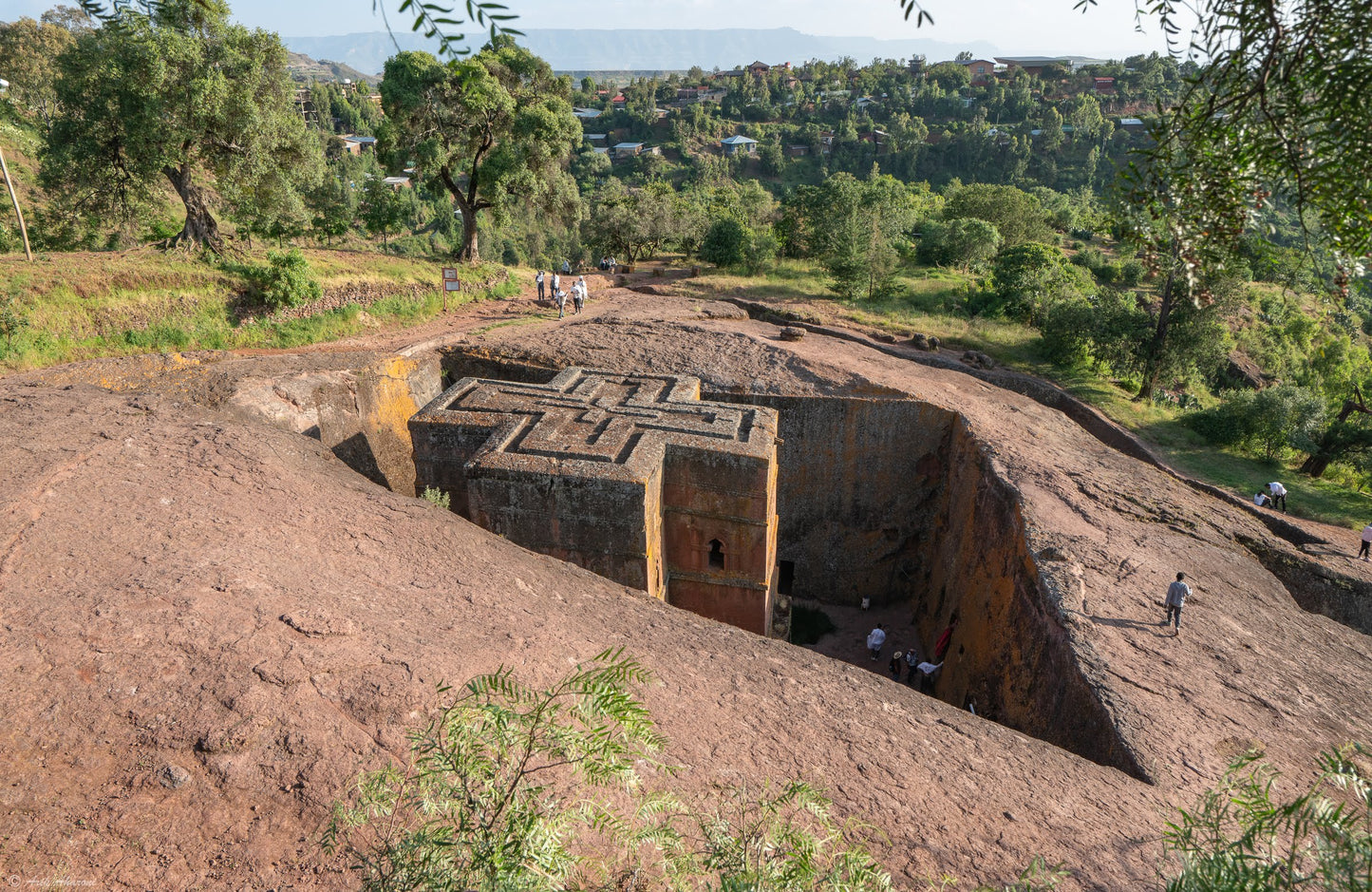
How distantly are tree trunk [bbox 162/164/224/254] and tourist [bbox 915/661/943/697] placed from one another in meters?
15.8

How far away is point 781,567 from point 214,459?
32.5ft

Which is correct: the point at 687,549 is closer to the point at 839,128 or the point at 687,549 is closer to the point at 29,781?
the point at 29,781

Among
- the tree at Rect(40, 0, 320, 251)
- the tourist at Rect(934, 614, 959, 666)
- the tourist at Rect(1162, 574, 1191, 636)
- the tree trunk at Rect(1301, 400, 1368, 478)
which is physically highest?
the tree at Rect(40, 0, 320, 251)

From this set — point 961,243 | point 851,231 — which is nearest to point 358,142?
point 961,243

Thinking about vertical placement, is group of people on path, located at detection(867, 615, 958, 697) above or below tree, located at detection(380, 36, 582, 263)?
below

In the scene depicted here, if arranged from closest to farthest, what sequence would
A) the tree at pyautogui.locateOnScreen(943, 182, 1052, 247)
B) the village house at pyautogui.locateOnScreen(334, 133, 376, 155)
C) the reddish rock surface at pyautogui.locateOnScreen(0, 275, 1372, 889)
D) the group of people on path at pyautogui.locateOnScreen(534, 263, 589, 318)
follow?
1. the reddish rock surface at pyautogui.locateOnScreen(0, 275, 1372, 889)
2. the group of people on path at pyautogui.locateOnScreen(534, 263, 589, 318)
3. the tree at pyautogui.locateOnScreen(943, 182, 1052, 247)
4. the village house at pyautogui.locateOnScreen(334, 133, 376, 155)

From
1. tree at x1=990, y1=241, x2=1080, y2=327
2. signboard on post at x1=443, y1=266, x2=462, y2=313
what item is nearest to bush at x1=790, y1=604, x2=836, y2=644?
signboard on post at x1=443, y1=266, x2=462, y2=313

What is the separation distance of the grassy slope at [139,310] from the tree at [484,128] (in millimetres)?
5362

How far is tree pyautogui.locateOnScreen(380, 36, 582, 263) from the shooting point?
19469 mm

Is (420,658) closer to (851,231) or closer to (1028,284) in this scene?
(851,231)

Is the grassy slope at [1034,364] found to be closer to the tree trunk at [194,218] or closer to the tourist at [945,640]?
the tourist at [945,640]

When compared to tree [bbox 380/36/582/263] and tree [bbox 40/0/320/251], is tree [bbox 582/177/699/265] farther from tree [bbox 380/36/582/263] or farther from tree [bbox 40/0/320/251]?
tree [bbox 40/0/320/251]

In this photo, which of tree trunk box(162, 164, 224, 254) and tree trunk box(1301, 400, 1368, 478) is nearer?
tree trunk box(162, 164, 224, 254)

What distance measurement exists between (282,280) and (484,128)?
8213 millimetres
